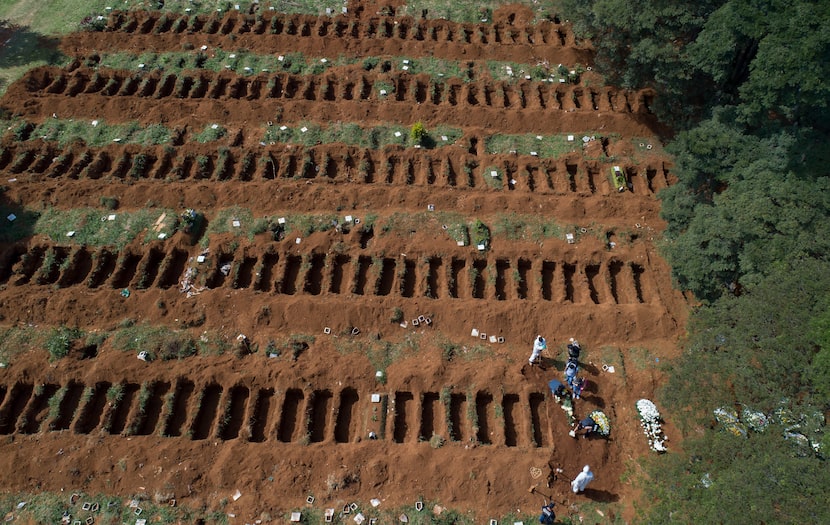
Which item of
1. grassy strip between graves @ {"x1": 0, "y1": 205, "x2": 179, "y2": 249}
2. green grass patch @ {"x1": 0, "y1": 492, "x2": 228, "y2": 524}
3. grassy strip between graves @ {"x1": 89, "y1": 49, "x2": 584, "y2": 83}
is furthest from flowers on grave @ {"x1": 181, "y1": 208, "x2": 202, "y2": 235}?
green grass patch @ {"x1": 0, "y1": 492, "x2": 228, "y2": 524}

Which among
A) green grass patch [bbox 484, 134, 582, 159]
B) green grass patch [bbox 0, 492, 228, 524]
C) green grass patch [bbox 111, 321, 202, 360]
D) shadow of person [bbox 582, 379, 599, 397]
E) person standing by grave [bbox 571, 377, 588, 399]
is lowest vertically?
green grass patch [bbox 0, 492, 228, 524]

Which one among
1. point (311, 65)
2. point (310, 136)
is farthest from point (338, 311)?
point (311, 65)

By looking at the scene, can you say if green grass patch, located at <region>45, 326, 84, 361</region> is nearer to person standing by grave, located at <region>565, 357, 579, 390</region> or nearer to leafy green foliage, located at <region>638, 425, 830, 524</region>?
person standing by grave, located at <region>565, 357, 579, 390</region>

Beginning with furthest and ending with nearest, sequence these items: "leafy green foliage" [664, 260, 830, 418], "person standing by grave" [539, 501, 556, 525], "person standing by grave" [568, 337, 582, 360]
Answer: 1. "person standing by grave" [568, 337, 582, 360]
2. "person standing by grave" [539, 501, 556, 525]
3. "leafy green foliage" [664, 260, 830, 418]

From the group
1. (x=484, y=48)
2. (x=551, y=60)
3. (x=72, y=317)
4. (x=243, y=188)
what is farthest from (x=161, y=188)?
(x=551, y=60)

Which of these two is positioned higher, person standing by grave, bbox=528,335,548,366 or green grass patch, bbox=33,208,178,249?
green grass patch, bbox=33,208,178,249

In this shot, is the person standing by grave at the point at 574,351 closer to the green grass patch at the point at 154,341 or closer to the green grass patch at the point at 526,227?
the green grass patch at the point at 526,227

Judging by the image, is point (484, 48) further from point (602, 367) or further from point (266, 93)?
point (602, 367)

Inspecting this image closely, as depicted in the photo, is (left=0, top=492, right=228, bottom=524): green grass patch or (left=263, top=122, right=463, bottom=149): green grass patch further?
(left=263, top=122, right=463, bottom=149): green grass patch
